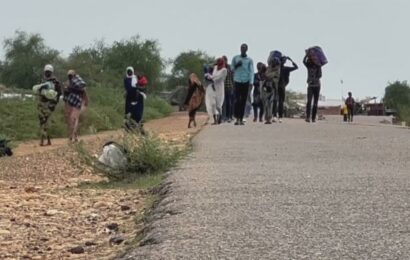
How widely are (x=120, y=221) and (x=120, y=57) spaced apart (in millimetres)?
71828

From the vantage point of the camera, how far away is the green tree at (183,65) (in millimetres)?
91750

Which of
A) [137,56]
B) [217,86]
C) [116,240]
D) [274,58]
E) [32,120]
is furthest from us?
[137,56]

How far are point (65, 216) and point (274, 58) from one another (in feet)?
44.8

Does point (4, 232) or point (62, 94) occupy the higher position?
point (62, 94)

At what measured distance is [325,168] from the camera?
11.2m

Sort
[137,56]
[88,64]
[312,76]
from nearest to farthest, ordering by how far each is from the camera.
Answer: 1. [312,76]
2. [88,64]
3. [137,56]

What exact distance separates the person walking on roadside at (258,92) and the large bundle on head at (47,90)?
210 inches

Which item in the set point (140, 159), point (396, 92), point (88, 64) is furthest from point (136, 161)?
point (396, 92)

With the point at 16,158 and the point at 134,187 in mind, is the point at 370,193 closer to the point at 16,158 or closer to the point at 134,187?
the point at 134,187

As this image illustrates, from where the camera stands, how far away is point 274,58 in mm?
22812

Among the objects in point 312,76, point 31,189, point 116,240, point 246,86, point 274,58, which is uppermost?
point 274,58

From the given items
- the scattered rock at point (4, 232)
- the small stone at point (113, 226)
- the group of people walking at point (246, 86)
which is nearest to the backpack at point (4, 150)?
the group of people walking at point (246, 86)

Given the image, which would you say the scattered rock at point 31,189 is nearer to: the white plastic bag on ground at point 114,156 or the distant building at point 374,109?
the white plastic bag on ground at point 114,156

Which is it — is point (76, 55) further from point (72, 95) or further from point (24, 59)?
point (72, 95)
